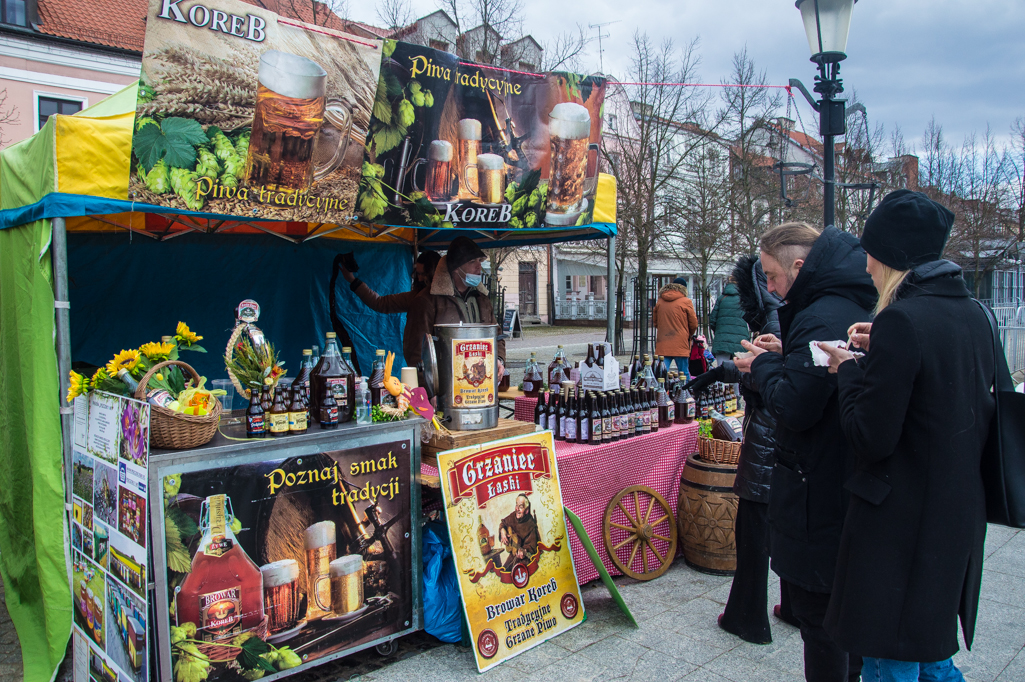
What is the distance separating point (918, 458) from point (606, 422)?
2327 millimetres

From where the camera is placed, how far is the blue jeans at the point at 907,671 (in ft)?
6.57

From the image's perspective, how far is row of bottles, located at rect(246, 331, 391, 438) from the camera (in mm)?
2850

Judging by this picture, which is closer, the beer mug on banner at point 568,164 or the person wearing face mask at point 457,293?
the beer mug on banner at point 568,164

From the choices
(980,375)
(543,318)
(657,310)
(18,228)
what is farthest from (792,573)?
(543,318)

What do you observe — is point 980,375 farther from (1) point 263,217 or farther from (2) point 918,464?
(1) point 263,217

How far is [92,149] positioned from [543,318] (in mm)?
30571

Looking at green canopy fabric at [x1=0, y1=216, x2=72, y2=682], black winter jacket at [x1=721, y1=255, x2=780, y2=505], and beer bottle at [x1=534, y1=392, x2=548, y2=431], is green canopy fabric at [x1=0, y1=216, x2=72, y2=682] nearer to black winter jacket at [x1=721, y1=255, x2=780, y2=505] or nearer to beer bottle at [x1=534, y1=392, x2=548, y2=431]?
beer bottle at [x1=534, y1=392, x2=548, y2=431]

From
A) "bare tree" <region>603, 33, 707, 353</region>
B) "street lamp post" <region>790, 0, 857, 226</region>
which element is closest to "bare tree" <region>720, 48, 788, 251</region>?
"bare tree" <region>603, 33, 707, 353</region>

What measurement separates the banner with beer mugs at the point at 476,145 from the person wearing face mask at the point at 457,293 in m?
0.43

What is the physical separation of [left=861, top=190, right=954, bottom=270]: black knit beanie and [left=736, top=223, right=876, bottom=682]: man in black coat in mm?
403

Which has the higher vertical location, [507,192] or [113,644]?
[507,192]

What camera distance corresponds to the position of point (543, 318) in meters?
33.7

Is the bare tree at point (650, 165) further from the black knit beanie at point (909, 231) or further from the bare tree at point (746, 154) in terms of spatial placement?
the black knit beanie at point (909, 231)

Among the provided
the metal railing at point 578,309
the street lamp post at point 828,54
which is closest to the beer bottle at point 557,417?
the street lamp post at point 828,54
